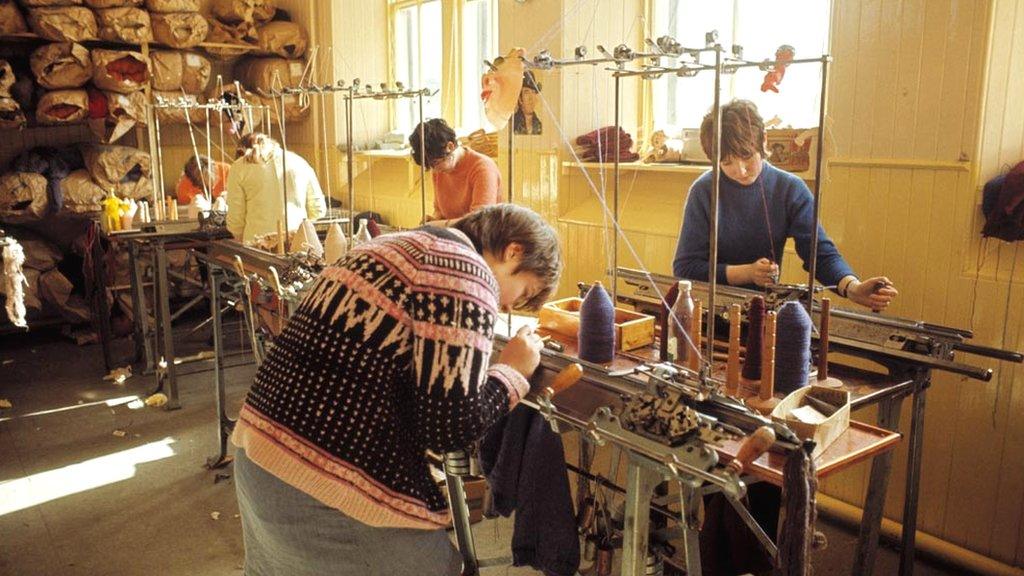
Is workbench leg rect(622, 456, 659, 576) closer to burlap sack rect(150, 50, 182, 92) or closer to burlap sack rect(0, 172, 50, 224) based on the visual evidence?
burlap sack rect(0, 172, 50, 224)

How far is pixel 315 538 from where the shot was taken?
1.61 m

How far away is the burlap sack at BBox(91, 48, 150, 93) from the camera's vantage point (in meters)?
6.15

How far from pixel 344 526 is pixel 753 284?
67.6 inches

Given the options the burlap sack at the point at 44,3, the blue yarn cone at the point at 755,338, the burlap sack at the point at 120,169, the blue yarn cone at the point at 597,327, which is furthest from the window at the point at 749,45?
the burlap sack at the point at 44,3

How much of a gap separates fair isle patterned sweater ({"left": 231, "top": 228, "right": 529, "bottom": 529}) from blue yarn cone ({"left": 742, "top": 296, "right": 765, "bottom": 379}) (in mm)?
772

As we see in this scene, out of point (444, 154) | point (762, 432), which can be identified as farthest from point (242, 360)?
point (762, 432)

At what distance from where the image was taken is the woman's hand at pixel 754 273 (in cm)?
266

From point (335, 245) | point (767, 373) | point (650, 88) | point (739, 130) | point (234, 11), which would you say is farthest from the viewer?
point (234, 11)

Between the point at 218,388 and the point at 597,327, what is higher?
the point at 597,327

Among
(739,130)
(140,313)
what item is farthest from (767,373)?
(140,313)

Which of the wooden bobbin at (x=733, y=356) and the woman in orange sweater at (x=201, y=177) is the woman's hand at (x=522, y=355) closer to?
the wooden bobbin at (x=733, y=356)

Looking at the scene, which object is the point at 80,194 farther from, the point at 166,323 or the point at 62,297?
the point at 166,323

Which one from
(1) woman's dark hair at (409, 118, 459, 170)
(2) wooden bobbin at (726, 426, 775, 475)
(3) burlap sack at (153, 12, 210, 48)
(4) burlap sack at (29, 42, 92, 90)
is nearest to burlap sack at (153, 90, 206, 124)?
(3) burlap sack at (153, 12, 210, 48)

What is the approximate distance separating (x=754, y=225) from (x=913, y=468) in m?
0.91
